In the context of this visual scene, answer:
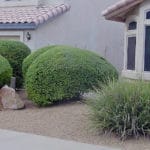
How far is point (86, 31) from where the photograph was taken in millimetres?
20797

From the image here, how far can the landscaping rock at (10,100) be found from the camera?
43.8 ft

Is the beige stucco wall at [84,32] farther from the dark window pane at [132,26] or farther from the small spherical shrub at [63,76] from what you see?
the small spherical shrub at [63,76]

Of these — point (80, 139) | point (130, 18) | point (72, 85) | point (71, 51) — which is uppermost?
point (130, 18)

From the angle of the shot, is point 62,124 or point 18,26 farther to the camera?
point 18,26

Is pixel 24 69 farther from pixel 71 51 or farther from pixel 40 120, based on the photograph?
pixel 40 120

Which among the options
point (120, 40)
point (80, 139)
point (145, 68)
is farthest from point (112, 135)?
point (120, 40)

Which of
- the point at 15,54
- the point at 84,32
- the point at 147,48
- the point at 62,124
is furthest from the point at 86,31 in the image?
the point at 62,124

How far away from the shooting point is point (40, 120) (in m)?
11.4

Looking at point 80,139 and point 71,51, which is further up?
point 71,51

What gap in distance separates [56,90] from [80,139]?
142 inches

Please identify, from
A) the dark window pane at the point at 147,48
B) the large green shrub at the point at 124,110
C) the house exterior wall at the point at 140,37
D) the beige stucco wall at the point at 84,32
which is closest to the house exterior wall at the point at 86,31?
the beige stucco wall at the point at 84,32

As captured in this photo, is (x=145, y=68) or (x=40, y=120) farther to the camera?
(x=145, y=68)

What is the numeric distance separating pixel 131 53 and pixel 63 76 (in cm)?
286

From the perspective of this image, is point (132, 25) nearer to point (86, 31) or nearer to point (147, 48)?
point (147, 48)
